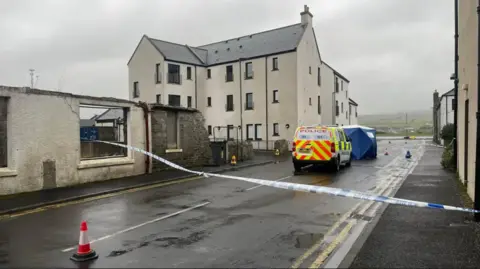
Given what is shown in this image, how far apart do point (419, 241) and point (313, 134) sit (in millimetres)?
12055

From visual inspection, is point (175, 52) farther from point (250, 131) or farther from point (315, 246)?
point (315, 246)

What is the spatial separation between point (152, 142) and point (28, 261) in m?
11.6

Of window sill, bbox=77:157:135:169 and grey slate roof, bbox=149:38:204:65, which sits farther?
grey slate roof, bbox=149:38:204:65

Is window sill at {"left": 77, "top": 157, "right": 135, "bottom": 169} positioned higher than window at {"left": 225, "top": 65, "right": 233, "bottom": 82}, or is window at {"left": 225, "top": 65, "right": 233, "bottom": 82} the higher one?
window at {"left": 225, "top": 65, "right": 233, "bottom": 82}

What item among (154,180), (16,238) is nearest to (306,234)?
(16,238)

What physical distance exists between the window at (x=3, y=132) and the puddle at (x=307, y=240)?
925 centimetres

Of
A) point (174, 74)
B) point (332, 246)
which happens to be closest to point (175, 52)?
point (174, 74)

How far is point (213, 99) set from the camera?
1767 inches

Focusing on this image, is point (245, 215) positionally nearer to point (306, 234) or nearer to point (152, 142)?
point (306, 234)

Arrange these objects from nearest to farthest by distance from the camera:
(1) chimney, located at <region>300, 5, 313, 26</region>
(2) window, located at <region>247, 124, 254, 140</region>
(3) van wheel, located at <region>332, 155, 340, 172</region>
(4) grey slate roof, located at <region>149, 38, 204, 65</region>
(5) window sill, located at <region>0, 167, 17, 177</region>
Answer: (5) window sill, located at <region>0, 167, 17, 177</region>
(3) van wheel, located at <region>332, 155, 340, 172</region>
(1) chimney, located at <region>300, 5, 313, 26</region>
(2) window, located at <region>247, 124, 254, 140</region>
(4) grey slate roof, located at <region>149, 38, 204, 65</region>

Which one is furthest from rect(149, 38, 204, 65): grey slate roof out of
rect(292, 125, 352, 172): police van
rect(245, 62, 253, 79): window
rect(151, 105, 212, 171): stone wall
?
rect(292, 125, 352, 172): police van

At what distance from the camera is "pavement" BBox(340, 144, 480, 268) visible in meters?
5.45

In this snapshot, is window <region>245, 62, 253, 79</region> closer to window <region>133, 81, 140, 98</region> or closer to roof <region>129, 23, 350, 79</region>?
roof <region>129, 23, 350, 79</region>

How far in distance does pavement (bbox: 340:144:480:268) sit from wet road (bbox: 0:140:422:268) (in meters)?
0.91
